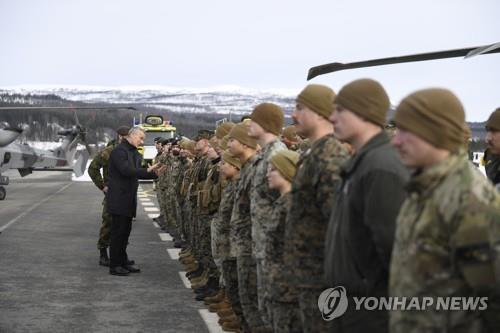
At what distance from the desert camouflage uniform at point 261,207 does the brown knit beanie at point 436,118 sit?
2.44 meters

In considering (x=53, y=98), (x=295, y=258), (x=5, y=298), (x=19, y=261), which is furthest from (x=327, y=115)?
(x=53, y=98)

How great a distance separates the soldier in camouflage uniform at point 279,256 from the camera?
4.97m

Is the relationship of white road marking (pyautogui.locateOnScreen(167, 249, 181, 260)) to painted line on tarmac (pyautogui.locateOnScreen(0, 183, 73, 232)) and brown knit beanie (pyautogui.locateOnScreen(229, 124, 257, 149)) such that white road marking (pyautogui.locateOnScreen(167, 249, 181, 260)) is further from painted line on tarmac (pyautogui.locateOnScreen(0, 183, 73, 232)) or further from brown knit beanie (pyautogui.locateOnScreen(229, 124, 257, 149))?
brown knit beanie (pyautogui.locateOnScreen(229, 124, 257, 149))

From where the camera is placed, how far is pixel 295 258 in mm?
4332

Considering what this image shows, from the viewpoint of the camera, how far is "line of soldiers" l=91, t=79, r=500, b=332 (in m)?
2.87

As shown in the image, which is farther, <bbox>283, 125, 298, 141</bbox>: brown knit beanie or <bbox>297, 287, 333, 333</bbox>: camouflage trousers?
<bbox>283, 125, 298, 141</bbox>: brown knit beanie

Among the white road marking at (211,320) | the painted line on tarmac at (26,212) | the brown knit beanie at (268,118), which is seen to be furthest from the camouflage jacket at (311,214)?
the painted line on tarmac at (26,212)

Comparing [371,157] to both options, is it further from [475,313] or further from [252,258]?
[252,258]

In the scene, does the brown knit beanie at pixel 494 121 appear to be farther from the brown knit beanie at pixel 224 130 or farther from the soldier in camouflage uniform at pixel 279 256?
the brown knit beanie at pixel 224 130

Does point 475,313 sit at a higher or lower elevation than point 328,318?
higher

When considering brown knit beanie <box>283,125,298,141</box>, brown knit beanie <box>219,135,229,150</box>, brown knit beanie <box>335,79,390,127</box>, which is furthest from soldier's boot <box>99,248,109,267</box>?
brown knit beanie <box>335,79,390,127</box>

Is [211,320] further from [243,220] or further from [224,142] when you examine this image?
[243,220]

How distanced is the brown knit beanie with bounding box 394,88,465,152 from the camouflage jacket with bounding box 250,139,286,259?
2.49 metres

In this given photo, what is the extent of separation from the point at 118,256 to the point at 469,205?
28.0 ft
